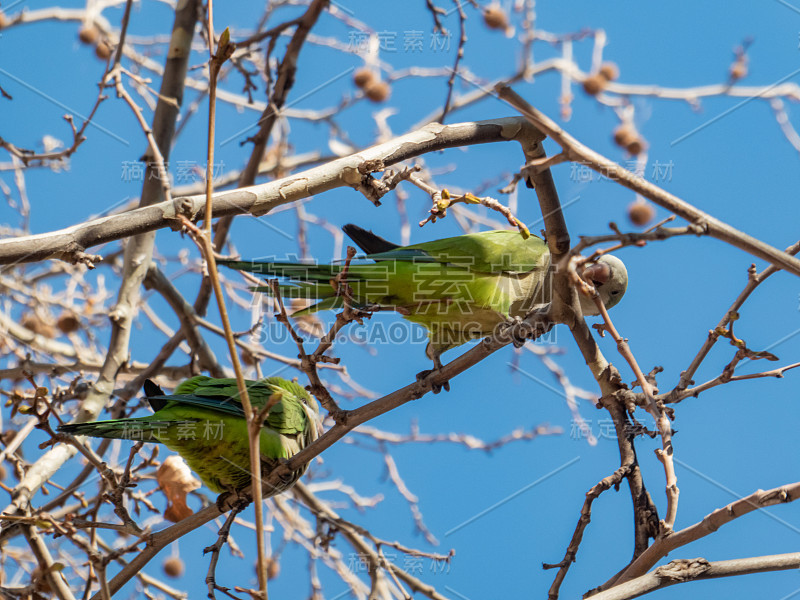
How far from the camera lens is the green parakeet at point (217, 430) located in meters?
3.16

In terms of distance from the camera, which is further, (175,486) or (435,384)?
(175,486)

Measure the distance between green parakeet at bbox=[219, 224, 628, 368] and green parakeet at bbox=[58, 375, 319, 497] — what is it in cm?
53

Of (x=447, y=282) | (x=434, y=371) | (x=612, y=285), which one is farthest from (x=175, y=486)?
(x=612, y=285)

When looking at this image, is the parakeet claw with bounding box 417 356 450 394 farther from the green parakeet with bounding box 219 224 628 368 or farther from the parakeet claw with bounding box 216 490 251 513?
the parakeet claw with bounding box 216 490 251 513

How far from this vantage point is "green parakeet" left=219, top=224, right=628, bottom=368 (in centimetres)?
345

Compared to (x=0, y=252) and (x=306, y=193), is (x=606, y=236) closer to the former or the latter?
(x=306, y=193)

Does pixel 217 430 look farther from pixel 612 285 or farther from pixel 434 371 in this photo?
pixel 612 285

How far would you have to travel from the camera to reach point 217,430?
326 centimetres

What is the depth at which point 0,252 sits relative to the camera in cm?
186

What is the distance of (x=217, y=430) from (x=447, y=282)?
4.45ft

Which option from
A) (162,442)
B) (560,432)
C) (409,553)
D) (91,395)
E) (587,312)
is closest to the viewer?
(162,442)

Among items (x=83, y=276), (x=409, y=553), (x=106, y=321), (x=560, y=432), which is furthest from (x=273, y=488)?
(x=83, y=276)

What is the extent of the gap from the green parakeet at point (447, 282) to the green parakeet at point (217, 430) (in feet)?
1.74

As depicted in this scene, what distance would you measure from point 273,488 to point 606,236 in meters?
2.07
